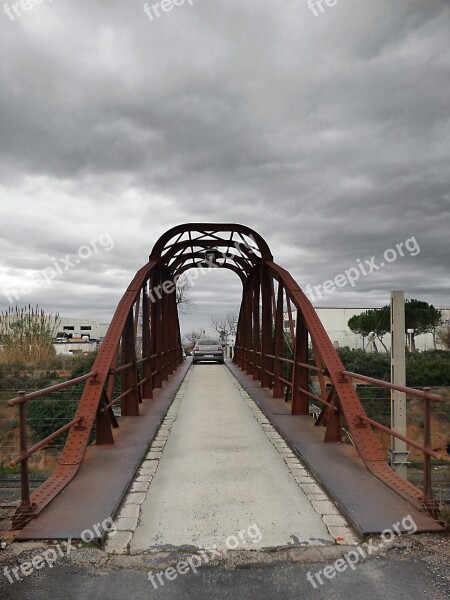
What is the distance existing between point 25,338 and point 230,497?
17.8 meters

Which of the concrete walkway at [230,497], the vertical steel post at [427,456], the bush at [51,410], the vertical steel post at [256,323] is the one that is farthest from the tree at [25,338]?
the vertical steel post at [427,456]

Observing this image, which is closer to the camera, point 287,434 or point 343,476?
point 343,476

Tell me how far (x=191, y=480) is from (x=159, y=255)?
6.54 meters

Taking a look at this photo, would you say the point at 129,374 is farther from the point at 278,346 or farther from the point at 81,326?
the point at 81,326

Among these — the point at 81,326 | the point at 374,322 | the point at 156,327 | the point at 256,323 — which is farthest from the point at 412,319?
the point at 81,326

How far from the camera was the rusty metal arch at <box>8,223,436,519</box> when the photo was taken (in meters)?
4.93

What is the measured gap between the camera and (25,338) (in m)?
20.0

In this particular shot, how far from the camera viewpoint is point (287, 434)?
21.1 ft

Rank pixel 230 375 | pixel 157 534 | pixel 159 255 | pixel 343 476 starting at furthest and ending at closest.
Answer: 1. pixel 230 375
2. pixel 159 255
3. pixel 343 476
4. pixel 157 534

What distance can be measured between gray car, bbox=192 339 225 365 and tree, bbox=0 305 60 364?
20.1 ft

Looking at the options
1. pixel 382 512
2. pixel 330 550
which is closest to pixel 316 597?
pixel 330 550

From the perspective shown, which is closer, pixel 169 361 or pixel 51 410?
pixel 169 361

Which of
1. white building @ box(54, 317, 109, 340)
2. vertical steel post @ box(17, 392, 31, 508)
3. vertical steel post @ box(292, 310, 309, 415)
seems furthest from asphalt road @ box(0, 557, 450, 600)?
white building @ box(54, 317, 109, 340)

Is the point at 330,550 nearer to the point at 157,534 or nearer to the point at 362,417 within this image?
the point at 157,534
